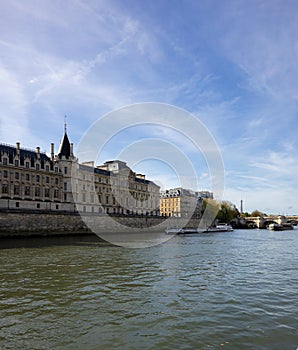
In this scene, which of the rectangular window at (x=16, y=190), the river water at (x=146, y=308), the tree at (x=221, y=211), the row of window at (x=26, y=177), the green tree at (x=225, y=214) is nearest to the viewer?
the river water at (x=146, y=308)

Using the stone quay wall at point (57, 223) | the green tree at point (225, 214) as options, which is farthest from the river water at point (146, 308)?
the green tree at point (225, 214)

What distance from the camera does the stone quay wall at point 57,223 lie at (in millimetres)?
46125

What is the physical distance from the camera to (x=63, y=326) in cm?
941

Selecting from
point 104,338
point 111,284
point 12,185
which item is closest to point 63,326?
point 104,338

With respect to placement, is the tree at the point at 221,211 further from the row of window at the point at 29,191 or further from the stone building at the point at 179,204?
the row of window at the point at 29,191

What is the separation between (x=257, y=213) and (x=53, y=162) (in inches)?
5161

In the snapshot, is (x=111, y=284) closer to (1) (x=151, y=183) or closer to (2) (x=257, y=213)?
(1) (x=151, y=183)

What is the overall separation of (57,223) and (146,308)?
148ft

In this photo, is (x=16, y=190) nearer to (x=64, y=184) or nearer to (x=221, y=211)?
(x=64, y=184)

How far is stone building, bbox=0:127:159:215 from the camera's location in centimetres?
5878

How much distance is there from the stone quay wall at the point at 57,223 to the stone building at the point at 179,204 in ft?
175

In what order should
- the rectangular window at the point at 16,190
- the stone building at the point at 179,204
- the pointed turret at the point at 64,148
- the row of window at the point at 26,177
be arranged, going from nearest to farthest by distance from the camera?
1. the row of window at the point at 26,177
2. the rectangular window at the point at 16,190
3. the pointed turret at the point at 64,148
4. the stone building at the point at 179,204

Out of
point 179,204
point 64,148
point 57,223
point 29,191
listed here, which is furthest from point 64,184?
point 179,204

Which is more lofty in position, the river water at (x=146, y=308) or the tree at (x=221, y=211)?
the tree at (x=221, y=211)
